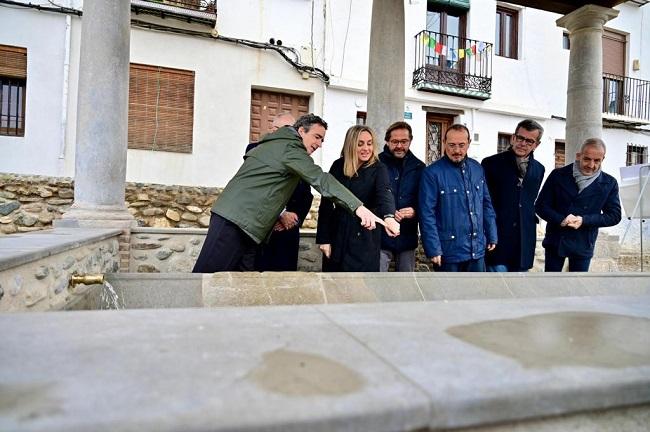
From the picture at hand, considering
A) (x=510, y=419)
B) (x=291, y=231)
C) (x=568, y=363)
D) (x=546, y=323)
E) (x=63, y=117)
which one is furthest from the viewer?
(x=63, y=117)

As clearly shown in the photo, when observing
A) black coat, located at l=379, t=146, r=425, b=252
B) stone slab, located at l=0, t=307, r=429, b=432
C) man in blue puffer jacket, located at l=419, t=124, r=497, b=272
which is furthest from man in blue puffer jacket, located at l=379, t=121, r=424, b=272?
stone slab, located at l=0, t=307, r=429, b=432

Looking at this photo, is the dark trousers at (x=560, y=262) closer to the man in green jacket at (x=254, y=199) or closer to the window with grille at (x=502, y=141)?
the man in green jacket at (x=254, y=199)

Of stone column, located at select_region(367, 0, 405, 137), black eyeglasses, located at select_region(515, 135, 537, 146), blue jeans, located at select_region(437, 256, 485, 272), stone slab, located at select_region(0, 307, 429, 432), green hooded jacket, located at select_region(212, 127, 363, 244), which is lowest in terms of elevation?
blue jeans, located at select_region(437, 256, 485, 272)

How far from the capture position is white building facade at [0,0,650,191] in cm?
802

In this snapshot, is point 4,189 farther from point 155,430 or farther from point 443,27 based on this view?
point 443,27

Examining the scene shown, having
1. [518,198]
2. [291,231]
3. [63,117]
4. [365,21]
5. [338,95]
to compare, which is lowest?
[291,231]

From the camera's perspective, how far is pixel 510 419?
0.80 meters

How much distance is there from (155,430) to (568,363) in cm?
79

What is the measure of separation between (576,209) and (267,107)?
7046mm

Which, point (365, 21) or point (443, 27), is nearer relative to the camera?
point (365, 21)

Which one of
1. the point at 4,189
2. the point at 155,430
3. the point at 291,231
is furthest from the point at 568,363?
the point at 4,189

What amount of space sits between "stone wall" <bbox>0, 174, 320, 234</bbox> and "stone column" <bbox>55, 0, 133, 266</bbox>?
4.44 feet

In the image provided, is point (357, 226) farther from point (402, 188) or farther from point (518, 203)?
point (518, 203)

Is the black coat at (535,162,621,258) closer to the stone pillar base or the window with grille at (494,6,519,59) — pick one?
the stone pillar base
